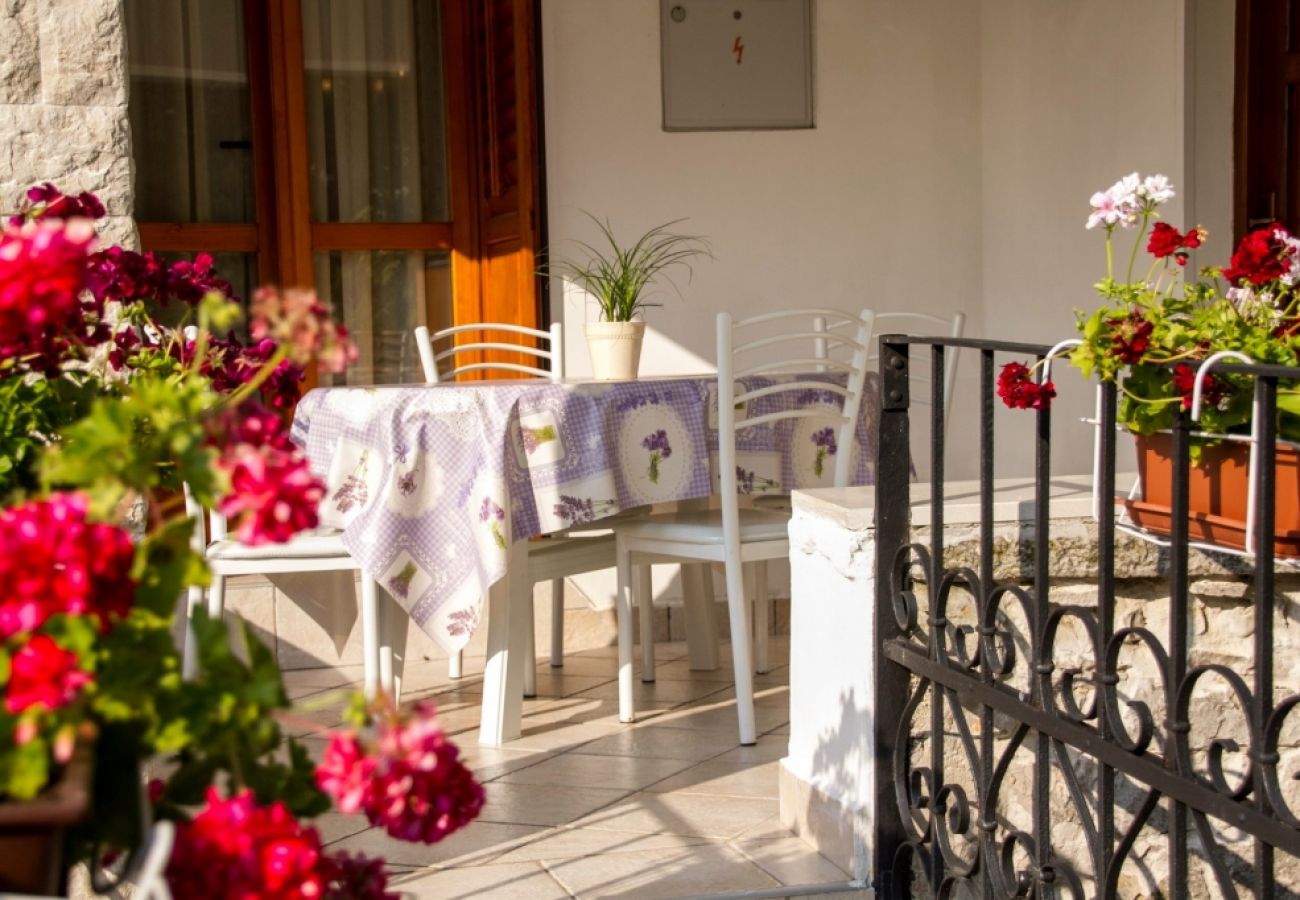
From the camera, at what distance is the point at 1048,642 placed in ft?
5.91

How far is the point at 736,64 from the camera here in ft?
16.1

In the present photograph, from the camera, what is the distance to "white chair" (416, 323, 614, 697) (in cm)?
362

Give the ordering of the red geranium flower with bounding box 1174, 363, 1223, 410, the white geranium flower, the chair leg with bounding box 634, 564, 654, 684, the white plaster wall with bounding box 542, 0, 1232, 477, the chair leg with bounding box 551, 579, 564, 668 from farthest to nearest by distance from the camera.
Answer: the white plaster wall with bounding box 542, 0, 1232, 477, the chair leg with bounding box 551, 579, 564, 668, the chair leg with bounding box 634, 564, 654, 684, the white geranium flower, the red geranium flower with bounding box 1174, 363, 1223, 410

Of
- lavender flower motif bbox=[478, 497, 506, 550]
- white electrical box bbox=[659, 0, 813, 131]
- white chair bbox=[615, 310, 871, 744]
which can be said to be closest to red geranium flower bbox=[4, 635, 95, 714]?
lavender flower motif bbox=[478, 497, 506, 550]

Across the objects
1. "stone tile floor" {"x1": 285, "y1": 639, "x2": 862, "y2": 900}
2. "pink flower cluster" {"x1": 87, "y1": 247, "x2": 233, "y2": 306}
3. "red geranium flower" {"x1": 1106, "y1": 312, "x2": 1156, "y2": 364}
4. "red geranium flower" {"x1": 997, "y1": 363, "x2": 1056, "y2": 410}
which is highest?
"pink flower cluster" {"x1": 87, "y1": 247, "x2": 233, "y2": 306}

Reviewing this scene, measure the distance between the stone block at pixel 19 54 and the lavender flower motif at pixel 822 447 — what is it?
203cm

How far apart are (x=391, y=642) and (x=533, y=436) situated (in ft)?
2.15

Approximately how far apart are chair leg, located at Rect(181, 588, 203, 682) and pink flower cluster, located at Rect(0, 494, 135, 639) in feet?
0.27

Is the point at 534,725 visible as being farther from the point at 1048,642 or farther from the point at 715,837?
the point at 1048,642

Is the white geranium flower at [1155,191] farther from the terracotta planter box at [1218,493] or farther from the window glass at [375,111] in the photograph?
the window glass at [375,111]

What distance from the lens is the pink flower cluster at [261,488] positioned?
2.64 ft

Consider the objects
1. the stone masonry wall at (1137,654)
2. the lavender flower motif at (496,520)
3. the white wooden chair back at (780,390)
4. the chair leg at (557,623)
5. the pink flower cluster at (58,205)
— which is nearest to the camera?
the pink flower cluster at (58,205)

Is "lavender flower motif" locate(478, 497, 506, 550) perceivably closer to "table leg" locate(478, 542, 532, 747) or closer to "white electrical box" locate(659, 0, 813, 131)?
"table leg" locate(478, 542, 532, 747)

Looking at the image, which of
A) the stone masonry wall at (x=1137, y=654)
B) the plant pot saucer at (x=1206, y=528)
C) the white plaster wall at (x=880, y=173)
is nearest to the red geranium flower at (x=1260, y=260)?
the plant pot saucer at (x=1206, y=528)
